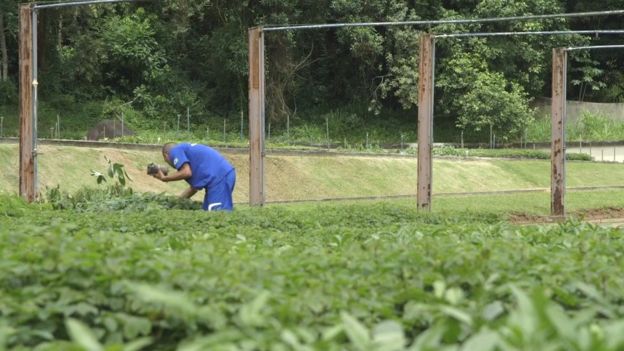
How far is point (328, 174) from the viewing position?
2305 centimetres

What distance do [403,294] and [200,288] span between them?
777mm

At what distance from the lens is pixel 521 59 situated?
40.2m

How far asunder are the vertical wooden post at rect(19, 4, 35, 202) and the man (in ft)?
7.20

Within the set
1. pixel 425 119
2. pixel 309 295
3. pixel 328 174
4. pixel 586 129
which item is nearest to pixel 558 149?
pixel 425 119

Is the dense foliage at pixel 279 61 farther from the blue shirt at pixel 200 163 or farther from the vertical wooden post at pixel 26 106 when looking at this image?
the blue shirt at pixel 200 163

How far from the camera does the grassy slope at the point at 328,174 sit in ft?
66.9

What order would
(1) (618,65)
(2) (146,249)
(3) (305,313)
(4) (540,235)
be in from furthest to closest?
(1) (618,65), (4) (540,235), (2) (146,249), (3) (305,313)

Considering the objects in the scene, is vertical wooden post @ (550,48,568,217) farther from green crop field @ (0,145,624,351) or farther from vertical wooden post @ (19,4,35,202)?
green crop field @ (0,145,624,351)

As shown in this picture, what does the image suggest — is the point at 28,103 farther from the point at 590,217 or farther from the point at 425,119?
the point at 590,217

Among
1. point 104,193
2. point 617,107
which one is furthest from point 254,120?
point 617,107

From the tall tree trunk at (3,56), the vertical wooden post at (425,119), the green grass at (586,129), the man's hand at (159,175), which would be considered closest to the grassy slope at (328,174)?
the vertical wooden post at (425,119)

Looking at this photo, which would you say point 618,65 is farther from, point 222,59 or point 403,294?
point 403,294

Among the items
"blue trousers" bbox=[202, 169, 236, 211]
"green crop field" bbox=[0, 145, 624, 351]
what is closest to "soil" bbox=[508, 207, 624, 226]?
"blue trousers" bbox=[202, 169, 236, 211]

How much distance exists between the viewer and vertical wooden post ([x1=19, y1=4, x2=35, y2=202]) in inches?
559
